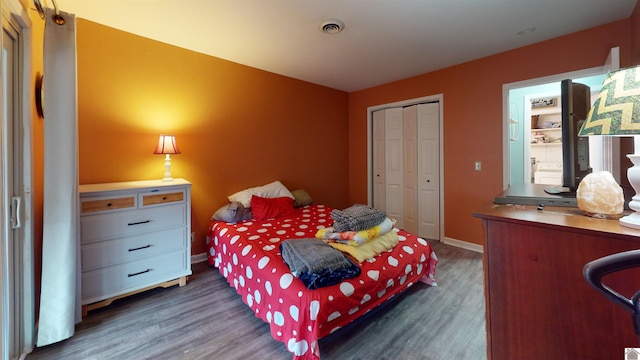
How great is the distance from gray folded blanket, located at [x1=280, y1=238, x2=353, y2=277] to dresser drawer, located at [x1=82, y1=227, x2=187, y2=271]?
1.13m

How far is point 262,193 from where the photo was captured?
3.24 metres

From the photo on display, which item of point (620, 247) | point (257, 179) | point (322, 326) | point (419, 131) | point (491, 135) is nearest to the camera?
point (620, 247)

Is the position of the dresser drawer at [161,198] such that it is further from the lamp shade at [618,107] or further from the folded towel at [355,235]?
the lamp shade at [618,107]

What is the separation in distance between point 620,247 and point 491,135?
2632mm

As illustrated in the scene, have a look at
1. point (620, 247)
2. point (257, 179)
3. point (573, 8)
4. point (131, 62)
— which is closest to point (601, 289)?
point (620, 247)

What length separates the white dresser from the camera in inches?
76.4

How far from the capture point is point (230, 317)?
1.96m

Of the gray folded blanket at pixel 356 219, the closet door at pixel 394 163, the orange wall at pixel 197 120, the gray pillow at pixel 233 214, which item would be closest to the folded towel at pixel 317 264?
the gray folded blanket at pixel 356 219

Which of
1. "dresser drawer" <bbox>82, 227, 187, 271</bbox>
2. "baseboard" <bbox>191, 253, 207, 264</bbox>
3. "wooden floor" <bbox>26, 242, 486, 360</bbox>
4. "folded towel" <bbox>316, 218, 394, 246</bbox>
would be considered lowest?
"wooden floor" <bbox>26, 242, 486, 360</bbox>

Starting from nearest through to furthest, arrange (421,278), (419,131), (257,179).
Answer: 1. (421,278)
2. (257,179)
3. (419,131)

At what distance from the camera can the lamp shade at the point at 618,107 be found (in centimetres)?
75

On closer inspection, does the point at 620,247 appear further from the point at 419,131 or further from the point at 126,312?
the point at 419,131

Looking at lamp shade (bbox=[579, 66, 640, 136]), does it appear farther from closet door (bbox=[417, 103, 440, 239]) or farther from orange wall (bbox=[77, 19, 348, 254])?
orange wall (bbox=[77, 19, 348, 254])

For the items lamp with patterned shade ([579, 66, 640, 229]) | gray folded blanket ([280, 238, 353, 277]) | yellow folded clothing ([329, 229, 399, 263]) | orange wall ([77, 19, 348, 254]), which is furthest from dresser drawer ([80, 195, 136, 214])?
lamp with patterned shade ([579, 66, 640, 229])
